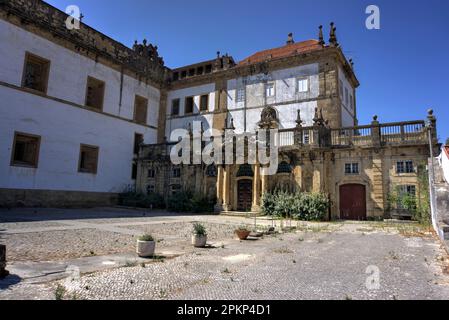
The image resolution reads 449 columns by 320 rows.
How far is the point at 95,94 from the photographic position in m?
26.5

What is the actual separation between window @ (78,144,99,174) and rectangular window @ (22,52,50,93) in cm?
549

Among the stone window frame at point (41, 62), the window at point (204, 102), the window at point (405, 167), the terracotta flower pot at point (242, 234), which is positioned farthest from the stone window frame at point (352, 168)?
the stone window frame at point (41, 62)

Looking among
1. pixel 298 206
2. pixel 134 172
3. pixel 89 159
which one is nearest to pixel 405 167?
pixel 298 206

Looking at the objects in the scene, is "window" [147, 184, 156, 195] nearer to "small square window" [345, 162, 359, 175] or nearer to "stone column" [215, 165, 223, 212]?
"stone column" [215, 165, 223, 212]

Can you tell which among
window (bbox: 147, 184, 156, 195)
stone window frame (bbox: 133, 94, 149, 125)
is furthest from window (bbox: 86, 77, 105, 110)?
window (bbox: 147, 184, 156, 195)

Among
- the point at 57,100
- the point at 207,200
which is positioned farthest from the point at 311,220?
the point at 57,100

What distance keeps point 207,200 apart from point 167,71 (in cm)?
1688

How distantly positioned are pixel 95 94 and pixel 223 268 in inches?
959

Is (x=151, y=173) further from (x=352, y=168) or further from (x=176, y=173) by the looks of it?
(x=352, y=168)

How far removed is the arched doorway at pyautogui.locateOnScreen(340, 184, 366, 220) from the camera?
19.3 meters
